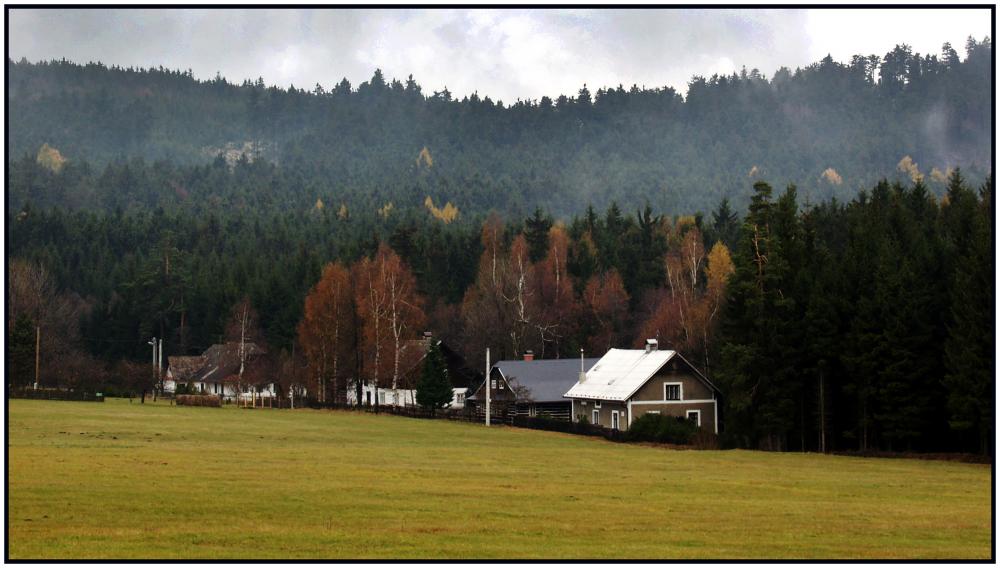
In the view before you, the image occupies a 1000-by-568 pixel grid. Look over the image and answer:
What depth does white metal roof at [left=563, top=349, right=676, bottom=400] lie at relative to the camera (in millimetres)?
70188

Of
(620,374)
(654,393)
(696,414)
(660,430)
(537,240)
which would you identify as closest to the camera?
(660,430)

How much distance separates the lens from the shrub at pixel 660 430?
201ft

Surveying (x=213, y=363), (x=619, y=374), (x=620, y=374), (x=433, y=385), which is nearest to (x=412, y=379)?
(x=433, y=385)

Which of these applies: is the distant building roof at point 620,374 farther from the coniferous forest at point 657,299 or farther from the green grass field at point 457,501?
the green grass field at point 457,501

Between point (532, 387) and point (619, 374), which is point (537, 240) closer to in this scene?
point (532, 387)

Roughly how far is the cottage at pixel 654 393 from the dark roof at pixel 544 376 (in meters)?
5.47

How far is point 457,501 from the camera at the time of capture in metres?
30.5

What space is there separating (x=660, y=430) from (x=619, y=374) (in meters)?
12.3

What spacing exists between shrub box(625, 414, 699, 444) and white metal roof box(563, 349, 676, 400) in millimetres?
6089

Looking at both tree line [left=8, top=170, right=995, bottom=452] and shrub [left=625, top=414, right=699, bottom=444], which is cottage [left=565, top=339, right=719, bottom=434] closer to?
tree line [left=8, top=170, right=995, bottom=452]

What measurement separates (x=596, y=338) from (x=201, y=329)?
5240cm

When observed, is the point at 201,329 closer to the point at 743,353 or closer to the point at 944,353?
the point at 743,353

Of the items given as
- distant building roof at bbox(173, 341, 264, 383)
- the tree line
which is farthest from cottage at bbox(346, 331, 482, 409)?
distant building roof at bbox(173, 341, 264, 383)

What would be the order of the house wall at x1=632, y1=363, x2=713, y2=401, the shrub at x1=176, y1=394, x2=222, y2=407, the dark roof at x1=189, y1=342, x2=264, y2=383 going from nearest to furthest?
1. the house wall at x1=632, y1=363, x2=713, y2=401
2. the shrub at x1=176, y1=394, x2=222, y2=407
3. the dark roof at x1=189, y1=342, x2=264, y2=383
